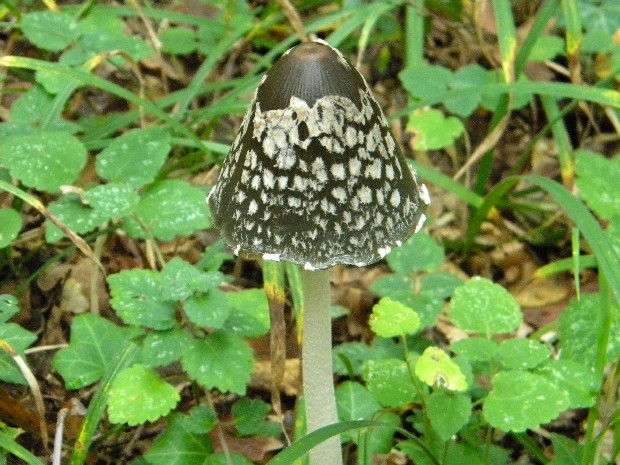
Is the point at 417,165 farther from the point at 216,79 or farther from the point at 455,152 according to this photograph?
the point at 216,79

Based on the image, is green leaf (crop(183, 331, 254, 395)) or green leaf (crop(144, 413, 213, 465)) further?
green leaf (crop(144, 413, 213, 465))

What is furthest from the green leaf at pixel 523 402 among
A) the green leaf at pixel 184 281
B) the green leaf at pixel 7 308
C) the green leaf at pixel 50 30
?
the green leaf at pixel 50 30

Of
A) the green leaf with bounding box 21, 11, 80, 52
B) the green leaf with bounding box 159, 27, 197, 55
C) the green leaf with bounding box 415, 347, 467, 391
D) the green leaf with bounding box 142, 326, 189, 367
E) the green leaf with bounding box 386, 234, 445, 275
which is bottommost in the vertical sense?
the green leaf with bounding box 415, 347, 467, 391

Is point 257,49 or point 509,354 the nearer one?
point 509,354

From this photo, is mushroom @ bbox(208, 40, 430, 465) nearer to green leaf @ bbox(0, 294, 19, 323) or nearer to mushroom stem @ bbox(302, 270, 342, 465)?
mushroom stem @ bbox(302, 270, 342, 465)

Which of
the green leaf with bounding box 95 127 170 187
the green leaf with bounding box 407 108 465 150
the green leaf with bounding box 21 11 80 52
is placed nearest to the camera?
the green leaf with bounding box 95 127 170 187

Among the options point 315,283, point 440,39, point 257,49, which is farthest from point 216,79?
A: point 315,283

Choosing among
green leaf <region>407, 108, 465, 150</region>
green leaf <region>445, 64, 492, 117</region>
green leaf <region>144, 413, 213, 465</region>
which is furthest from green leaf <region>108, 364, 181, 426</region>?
green leaf <region>445, 64, 492, 117</region>

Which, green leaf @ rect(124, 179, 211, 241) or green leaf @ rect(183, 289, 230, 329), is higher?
green leaf @ rect(124, 179, 211, 241)

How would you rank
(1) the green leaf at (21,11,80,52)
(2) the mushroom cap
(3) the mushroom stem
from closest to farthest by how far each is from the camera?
(2) the mushroom cap < (3) the mushroom stem < (1) the green leaf at (21,11,80,52)
